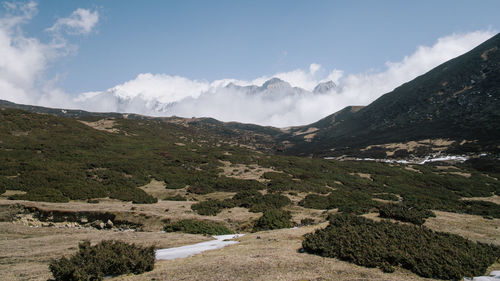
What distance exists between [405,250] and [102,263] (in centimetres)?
988

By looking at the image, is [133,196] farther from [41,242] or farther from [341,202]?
[341,202]

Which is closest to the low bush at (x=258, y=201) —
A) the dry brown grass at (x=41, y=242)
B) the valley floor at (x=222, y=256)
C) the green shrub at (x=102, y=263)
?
the valley floor at (x=222, y=256)

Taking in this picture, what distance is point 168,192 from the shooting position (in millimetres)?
26312

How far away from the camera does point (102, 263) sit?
8031mm

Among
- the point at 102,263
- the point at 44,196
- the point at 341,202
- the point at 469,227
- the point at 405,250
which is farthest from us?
the point at 341,202

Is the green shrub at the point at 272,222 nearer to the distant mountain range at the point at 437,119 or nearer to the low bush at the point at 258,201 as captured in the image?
the low bush at the point at 258,201

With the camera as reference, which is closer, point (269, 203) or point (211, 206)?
point (211, 206)

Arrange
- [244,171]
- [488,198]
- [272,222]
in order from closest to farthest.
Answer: [272,222], [488,198], [244,171]

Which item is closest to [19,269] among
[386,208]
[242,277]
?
[242,277]

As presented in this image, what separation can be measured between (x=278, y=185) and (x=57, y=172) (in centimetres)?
2220

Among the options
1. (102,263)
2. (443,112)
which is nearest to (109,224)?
(102,263)

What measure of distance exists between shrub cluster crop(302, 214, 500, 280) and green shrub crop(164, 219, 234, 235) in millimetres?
6704

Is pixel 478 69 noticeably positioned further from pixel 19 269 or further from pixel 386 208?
pixel 19 269

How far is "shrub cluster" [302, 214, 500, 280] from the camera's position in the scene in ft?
26.6
